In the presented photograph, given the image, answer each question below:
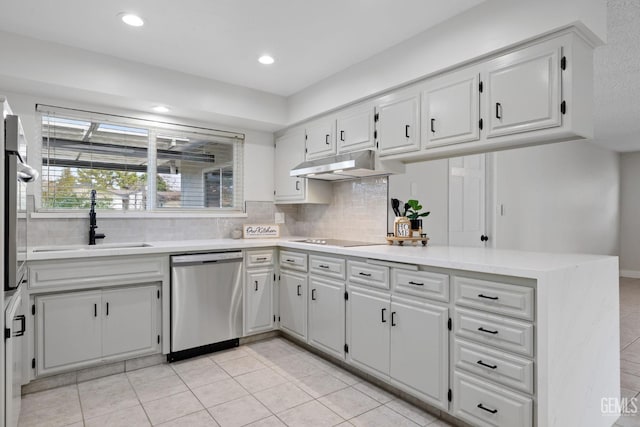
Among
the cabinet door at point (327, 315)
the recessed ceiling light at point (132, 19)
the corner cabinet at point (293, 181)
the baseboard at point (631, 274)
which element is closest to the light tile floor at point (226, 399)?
the cabinet door at point (327, 315)

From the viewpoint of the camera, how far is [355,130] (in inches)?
127

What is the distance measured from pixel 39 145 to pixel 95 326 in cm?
156

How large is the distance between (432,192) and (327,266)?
3.40 feet

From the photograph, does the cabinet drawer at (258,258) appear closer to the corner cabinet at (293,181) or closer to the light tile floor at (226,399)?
the corner cabinet at (293,181)

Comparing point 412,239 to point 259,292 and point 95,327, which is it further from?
point 95,327

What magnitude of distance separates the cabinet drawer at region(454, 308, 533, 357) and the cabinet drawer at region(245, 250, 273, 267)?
196 centimetres

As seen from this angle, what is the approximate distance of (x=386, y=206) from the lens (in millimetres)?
3391

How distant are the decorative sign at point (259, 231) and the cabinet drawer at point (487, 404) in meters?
2.39

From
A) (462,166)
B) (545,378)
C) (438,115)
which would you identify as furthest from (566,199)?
(545,378)

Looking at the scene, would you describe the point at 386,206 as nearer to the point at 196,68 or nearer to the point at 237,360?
the point at 237,360

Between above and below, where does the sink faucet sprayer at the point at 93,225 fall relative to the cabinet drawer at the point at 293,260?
above

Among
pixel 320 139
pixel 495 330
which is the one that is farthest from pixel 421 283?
pixel 320 139

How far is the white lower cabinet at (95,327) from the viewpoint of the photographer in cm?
253

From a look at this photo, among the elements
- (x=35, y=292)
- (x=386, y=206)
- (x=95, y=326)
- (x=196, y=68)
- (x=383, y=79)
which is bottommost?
(x=95, y=326)
